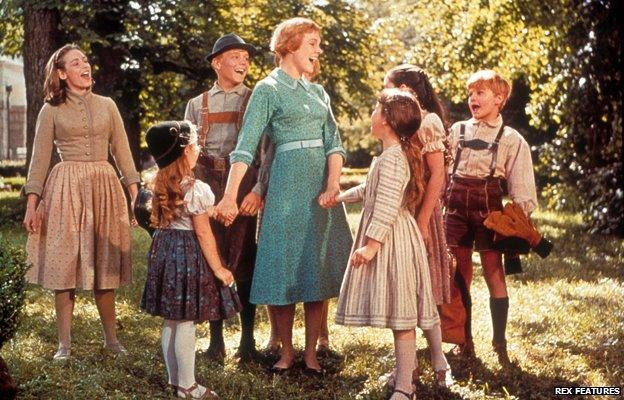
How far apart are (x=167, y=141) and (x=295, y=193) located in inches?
38.1

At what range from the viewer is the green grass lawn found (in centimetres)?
530

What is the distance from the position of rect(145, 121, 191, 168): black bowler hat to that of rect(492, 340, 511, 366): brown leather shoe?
258cm

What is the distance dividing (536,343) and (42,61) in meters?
10.9

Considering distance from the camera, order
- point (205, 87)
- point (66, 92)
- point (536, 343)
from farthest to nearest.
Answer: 1. point (205, 87)
2. point (536, 343)
3. point (66, 92)

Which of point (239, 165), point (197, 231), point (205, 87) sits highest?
point (205, 87)

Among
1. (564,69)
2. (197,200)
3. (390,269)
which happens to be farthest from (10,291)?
(564,69)

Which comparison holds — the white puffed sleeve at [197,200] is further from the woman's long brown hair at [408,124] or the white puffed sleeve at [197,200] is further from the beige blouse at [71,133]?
the beige blouse at [71,133]

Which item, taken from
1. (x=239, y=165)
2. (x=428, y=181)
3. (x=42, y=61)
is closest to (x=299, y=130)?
(x=239, y=165)

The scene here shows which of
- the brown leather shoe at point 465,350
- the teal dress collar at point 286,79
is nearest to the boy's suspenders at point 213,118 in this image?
the teal dress collar at point 286,79

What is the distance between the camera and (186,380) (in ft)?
16.5

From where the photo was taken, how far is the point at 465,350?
617 cm

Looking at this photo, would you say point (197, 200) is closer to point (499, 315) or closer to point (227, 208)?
point (227, 208)

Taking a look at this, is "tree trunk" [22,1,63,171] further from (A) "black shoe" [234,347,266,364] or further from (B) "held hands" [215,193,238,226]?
(B) "held hands" [215,193,238,226]

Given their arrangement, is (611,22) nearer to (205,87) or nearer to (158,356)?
(205,87)
